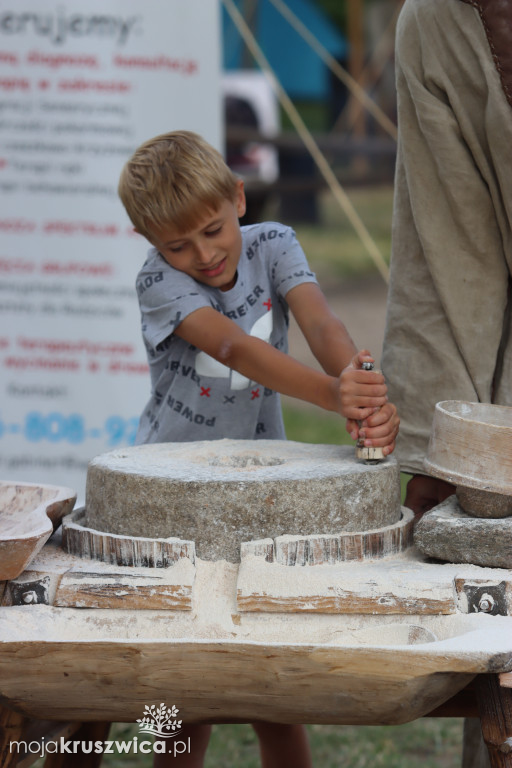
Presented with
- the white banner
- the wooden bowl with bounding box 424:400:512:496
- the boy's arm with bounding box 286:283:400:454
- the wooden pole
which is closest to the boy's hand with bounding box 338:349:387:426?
the boy's arm with bounding box 286:283:400:454

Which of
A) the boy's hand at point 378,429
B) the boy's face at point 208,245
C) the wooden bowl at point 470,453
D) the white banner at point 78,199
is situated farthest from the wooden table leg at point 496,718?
the white banner at point 78,199

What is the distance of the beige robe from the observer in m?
1.98

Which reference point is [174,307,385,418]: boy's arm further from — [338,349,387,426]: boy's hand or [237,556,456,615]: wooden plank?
[237,556,456,615]: wooden plank

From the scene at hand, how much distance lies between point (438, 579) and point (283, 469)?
0.31 m

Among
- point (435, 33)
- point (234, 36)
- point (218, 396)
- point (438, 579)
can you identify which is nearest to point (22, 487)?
point (218, 396)

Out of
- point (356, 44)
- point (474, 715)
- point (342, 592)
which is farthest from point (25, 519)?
point (356, 44)

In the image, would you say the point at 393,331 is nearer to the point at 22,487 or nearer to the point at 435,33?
the point at 435,33

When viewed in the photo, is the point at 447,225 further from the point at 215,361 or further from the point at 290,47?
the point at 290,47

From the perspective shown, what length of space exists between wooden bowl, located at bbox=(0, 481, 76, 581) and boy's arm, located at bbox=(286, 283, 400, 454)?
0.54 m

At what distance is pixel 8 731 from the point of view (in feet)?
5.49

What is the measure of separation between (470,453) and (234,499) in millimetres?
378

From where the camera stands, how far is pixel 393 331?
2.19 metres

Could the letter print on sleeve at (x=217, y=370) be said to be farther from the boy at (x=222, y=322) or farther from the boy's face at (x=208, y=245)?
the boy's face at (x=208, y=245)

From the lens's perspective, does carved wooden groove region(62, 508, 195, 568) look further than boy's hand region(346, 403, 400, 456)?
No
